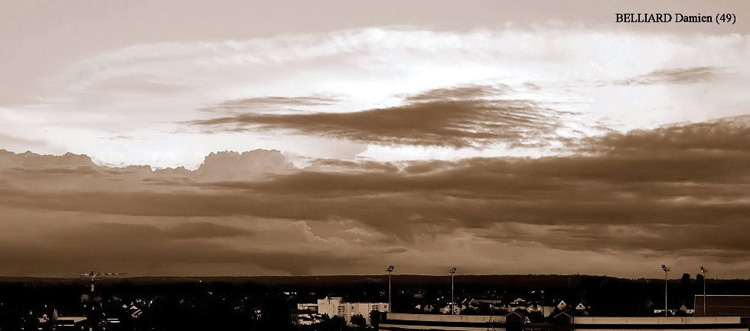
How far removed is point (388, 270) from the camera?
16788cm

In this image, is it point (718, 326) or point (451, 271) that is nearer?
point (718, 326)

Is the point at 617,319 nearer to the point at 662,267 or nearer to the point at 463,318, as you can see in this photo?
the point at 662,267

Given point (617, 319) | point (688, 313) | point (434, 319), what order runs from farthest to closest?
point (688, 313)
point (434, 319)
point (617, 319)

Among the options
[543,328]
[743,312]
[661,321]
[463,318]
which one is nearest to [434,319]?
[463,318]

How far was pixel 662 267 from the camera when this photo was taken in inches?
5969

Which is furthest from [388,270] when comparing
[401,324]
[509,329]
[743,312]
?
[743,312]

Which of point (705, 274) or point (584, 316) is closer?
point (584, 316)

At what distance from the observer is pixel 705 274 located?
165 metres

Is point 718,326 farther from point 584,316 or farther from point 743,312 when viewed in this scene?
point 743,312

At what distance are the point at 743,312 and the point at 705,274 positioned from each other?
874 inches

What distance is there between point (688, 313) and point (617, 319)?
99.1 feet

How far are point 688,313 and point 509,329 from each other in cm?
3455

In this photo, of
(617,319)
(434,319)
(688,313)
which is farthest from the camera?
(688,313)

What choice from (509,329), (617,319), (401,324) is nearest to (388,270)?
(401,324)
